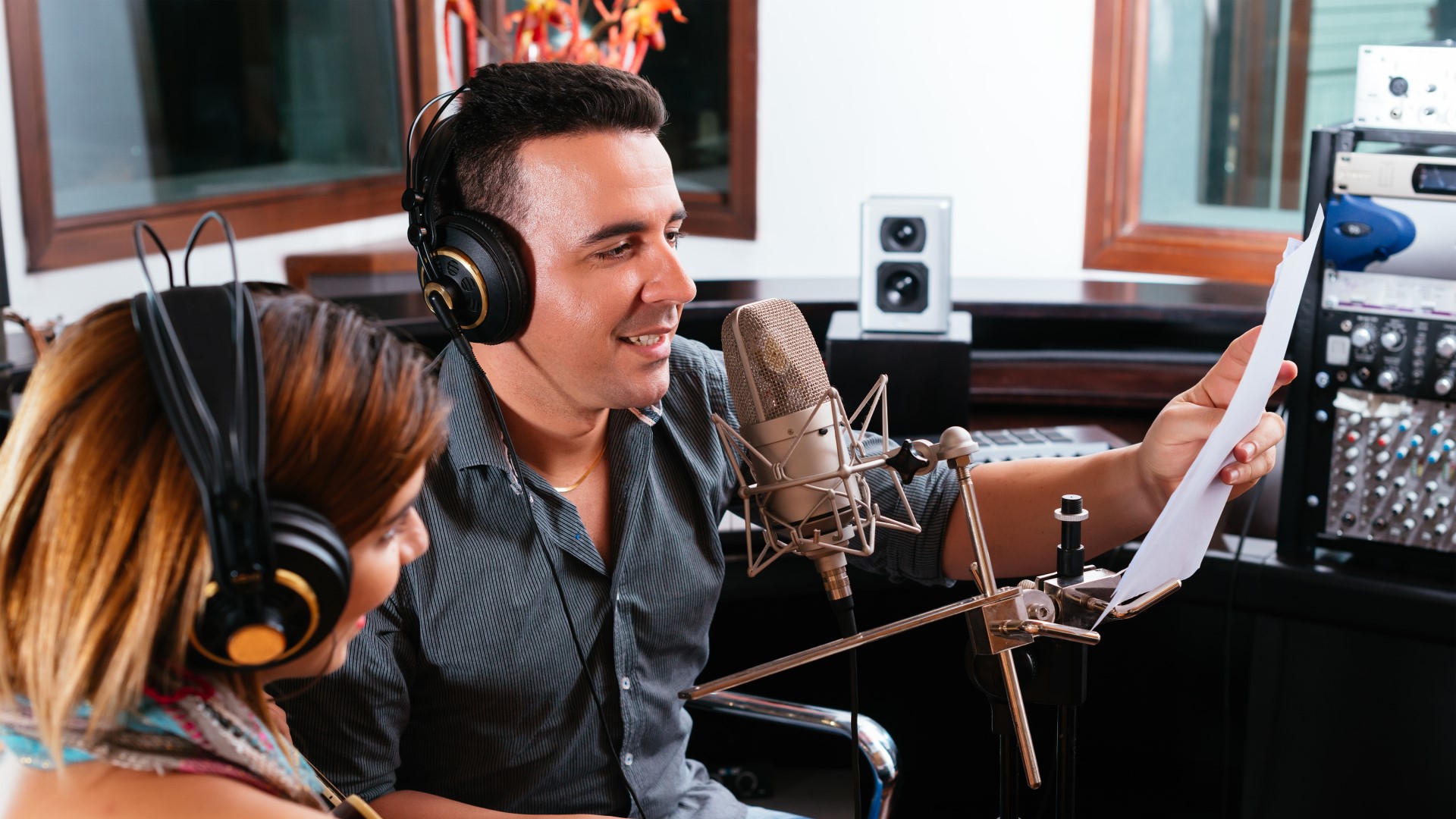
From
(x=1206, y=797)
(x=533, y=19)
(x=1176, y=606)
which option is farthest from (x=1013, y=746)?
(x=533, y=19)

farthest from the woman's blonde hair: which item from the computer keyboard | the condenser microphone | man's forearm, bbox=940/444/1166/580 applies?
the computer keyboard

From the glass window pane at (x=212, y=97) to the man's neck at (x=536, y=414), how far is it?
2133 mm

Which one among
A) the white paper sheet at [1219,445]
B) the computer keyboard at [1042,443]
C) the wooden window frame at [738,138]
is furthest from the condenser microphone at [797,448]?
the wooden window frame at [738,138]

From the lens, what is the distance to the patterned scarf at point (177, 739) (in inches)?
24.7

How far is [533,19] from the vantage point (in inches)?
94.2

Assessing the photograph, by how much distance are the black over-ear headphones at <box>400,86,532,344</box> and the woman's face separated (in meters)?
0.39

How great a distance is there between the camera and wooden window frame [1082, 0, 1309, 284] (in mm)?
3041

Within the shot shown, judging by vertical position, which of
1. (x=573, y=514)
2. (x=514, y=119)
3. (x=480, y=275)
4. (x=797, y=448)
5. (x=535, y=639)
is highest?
(x=514, y=119)

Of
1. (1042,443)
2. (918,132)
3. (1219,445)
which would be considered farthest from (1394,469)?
(918,132)

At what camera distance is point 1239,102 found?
3.15 m

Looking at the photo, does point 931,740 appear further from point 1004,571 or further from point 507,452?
point 507,452

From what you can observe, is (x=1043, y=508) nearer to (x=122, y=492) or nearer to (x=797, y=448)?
(x=797, y=448)

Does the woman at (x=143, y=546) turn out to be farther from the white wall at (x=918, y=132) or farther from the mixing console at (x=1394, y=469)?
the white wall at (x=918, y=132)

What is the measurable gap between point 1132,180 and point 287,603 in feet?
9.73
